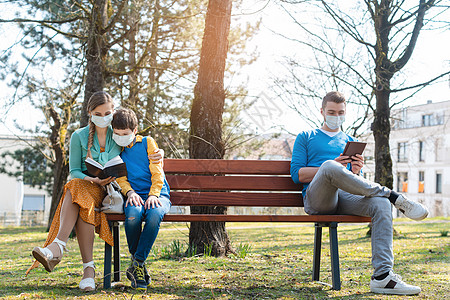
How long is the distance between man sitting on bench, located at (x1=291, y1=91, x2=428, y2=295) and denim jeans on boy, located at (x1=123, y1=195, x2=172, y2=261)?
1.13m

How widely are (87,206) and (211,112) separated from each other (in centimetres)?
227

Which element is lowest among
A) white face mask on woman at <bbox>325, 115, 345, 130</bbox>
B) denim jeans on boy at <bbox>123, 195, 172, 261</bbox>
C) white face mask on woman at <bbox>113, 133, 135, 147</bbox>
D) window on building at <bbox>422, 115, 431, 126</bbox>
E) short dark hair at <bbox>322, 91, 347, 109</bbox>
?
denim jeans on boy at <bbox>123, 195, 172, 261</bbox>

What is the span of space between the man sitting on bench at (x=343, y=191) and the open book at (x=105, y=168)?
4.42 ft

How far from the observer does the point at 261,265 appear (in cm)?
474

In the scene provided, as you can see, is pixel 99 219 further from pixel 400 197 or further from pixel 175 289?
pixel 400 197

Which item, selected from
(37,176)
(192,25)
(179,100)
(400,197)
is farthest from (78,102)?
(400,197)

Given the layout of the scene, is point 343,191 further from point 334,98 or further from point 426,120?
point 426,120

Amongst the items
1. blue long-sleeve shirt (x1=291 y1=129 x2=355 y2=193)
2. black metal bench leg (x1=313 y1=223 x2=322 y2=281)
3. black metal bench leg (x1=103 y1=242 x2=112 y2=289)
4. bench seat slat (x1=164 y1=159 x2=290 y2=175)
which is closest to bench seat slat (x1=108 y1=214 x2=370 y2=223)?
black metal bench leg (x1=103 y1=242 x2=112 y2=289)

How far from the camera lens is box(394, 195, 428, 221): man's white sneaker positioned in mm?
3303

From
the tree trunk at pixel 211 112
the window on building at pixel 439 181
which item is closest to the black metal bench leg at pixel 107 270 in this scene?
the tree trunk at pixel 211 112

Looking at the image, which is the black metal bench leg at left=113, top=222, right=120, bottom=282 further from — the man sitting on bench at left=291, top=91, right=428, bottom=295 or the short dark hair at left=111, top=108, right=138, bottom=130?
the man sitting on bench at left=291, top=91, right=428, bottom=295

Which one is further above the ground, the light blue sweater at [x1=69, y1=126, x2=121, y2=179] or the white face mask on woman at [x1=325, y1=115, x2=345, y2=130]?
the white face mask on woman at [x1=325, y1=115, x2=345, y2=130]

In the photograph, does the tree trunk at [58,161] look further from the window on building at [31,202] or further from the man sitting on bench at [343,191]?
the window on building at [31,202]

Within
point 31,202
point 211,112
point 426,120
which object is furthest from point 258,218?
point 31,202
